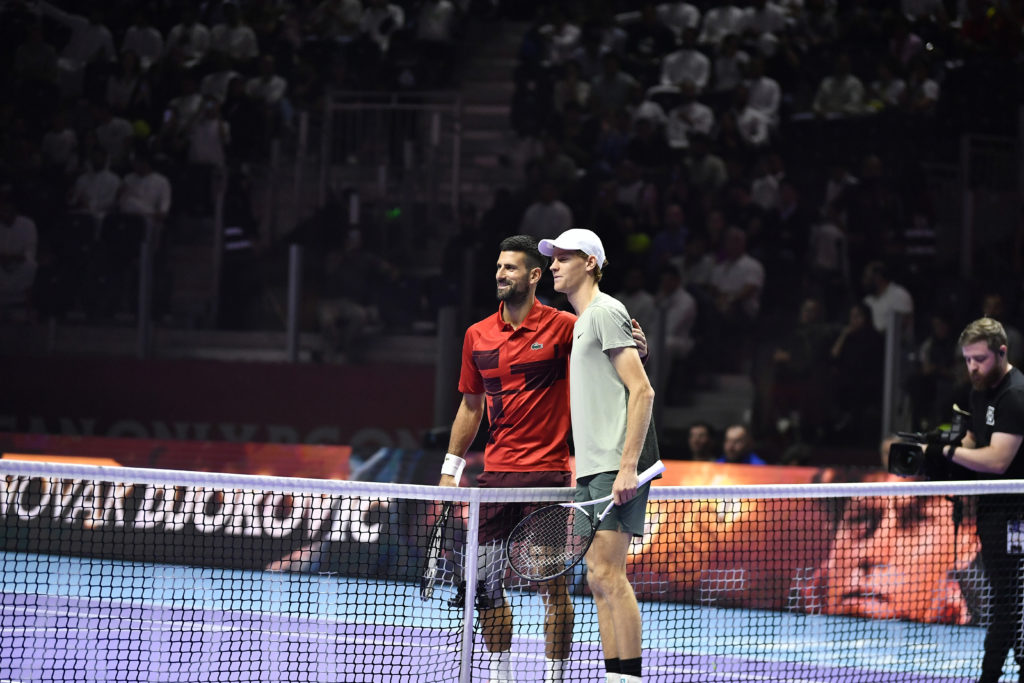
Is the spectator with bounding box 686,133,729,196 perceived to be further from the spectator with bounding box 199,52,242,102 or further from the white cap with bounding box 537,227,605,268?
the white cap with bounding box 537,227,605,268

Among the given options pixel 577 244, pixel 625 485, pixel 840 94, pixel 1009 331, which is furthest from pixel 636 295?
pixel 625 485

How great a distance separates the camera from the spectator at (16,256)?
45.4 feet

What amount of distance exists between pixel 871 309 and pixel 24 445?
26.6 feet

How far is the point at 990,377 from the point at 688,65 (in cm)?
1064

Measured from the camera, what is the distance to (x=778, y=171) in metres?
14.2

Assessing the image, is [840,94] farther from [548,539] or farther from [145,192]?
[548,539]

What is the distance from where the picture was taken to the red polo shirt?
545 centimetres

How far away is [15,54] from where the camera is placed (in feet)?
53.9

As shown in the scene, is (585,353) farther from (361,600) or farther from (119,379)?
(119,379)

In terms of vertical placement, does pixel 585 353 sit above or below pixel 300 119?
below

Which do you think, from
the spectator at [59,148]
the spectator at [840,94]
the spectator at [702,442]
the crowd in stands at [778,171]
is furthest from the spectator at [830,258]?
the spectator at [59,148]

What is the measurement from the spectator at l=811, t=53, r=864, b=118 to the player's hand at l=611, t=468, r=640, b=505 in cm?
1077

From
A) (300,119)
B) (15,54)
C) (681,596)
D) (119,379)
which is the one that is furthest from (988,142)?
(15,54)

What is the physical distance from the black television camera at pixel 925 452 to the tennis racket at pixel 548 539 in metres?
1.64
